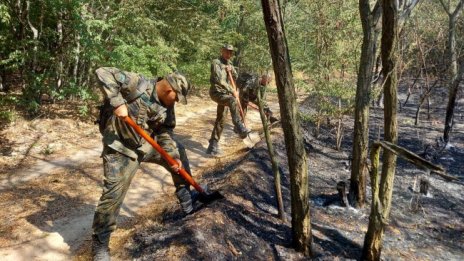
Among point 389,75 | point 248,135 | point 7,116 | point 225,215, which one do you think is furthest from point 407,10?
point 7,116

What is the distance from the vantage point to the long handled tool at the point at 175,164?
4.11m

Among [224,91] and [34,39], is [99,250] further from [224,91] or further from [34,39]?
[34,39]

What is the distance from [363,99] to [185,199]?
2.90 metres

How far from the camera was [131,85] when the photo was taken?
4.16 metres

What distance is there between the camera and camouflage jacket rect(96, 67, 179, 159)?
4016 millimetres

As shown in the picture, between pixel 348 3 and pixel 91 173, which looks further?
pixel 348 3

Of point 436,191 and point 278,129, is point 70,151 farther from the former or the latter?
point 436,191

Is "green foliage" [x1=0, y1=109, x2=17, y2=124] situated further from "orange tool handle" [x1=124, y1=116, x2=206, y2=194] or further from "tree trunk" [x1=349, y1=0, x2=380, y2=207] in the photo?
"tree trunk" [x1=349, y1=0, x2=380, y2=207]

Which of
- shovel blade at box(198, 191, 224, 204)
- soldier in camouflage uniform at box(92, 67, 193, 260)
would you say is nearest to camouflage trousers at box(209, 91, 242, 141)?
shovel blade at box(198, 191, 224, 204)

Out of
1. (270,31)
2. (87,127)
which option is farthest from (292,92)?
(87,127)

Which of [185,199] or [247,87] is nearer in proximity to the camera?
[185,199]

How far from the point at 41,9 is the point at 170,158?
24.7 feet

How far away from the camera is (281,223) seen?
17.4ft

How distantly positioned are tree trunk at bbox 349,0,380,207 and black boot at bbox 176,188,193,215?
2647 millimetres
